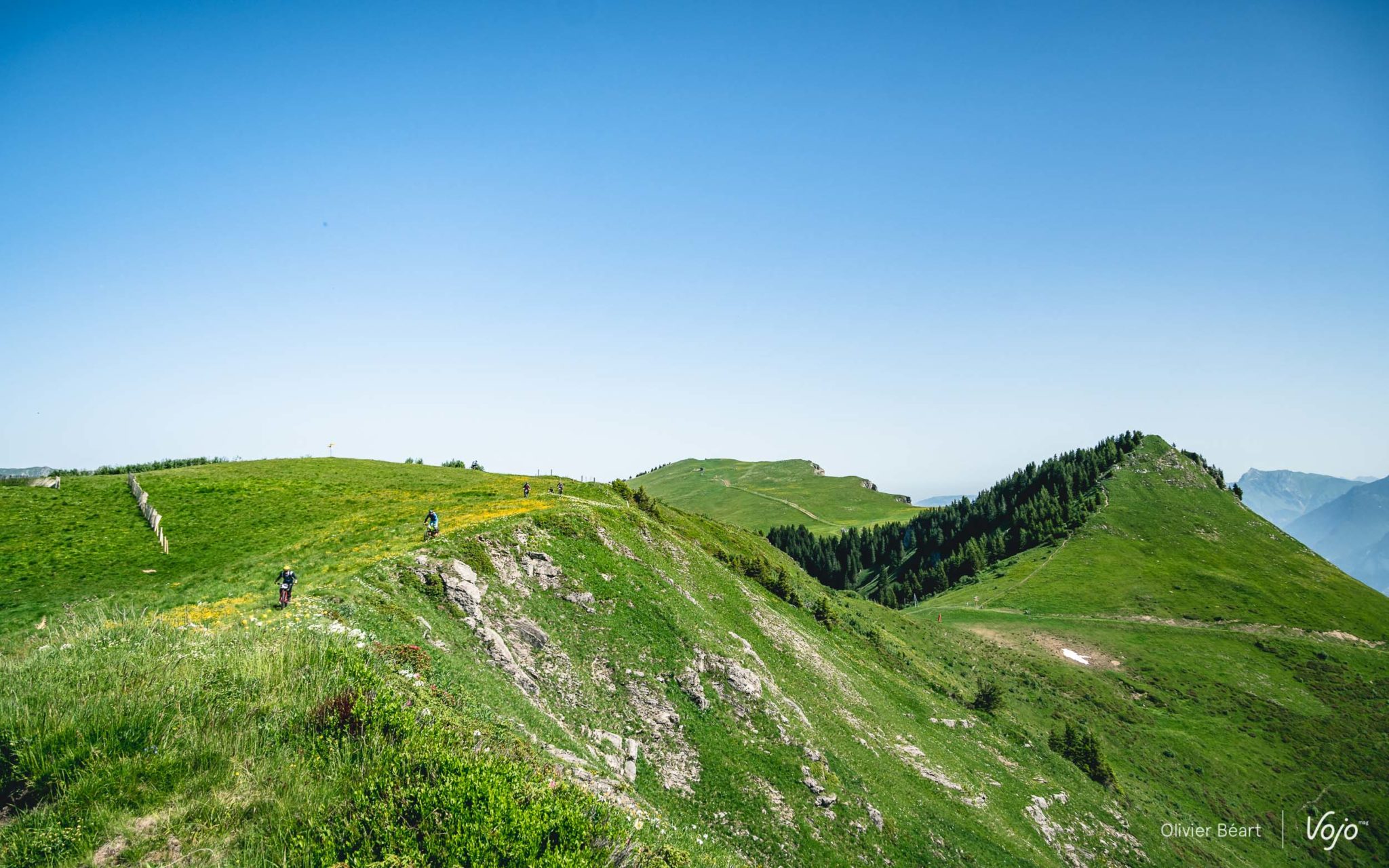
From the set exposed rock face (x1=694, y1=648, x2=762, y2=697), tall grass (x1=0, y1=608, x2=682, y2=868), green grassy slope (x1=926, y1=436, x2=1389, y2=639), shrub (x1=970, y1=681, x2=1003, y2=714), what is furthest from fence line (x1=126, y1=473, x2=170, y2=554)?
green grassy slope (x1=926, y1=436, x2=1389, y2=639)

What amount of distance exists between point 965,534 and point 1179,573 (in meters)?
56.8

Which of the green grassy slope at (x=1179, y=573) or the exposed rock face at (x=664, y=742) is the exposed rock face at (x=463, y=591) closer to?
the exposed rock face at (x=664, y=742)

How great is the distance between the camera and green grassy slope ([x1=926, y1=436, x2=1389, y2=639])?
109812 millimetres

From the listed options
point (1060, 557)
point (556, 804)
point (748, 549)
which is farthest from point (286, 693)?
point (1060, 557)

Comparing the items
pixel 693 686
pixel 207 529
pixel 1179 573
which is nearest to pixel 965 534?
pixel 1179 573

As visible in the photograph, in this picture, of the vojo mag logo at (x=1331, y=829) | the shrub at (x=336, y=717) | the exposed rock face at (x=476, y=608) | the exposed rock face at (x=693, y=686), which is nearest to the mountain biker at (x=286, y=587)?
the exposed rock face at (x=476, y=608)

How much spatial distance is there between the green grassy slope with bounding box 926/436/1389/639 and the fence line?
12538 cm

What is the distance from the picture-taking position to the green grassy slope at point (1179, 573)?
360ft

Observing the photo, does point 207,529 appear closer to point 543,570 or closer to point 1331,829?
point 543,570

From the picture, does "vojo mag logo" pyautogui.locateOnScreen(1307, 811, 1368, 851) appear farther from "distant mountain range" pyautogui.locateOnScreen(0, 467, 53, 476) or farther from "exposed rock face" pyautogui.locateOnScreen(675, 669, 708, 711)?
"distant mountain range" pyautogui.locateOnScreen(0, 467, 53, 476)

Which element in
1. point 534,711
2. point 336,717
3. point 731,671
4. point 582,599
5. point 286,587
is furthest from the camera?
point 582,599

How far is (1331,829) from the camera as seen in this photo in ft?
211

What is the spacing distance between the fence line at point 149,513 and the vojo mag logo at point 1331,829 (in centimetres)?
11367

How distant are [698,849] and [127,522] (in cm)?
4896
